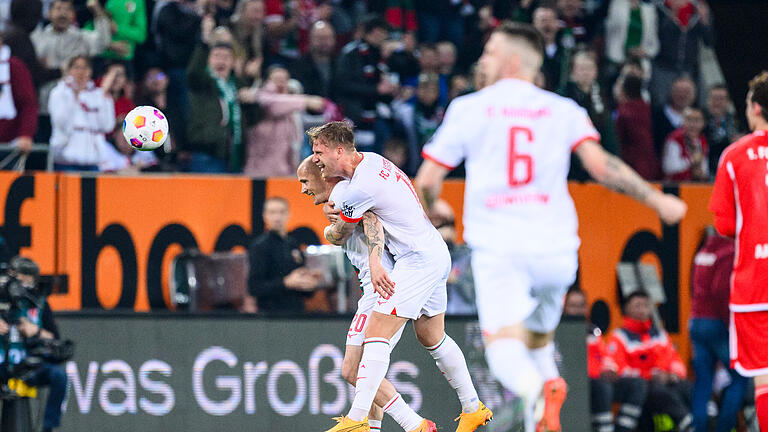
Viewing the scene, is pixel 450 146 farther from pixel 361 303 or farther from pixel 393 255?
pixel 361 303

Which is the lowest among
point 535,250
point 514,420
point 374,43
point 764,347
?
point 514,420

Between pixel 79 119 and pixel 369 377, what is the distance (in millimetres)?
5791

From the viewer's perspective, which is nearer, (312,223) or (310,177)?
(310,177)

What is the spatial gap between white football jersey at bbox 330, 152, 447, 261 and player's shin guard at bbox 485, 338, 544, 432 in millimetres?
1405

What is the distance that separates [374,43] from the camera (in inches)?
562

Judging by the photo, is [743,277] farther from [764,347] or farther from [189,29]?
[189,29]

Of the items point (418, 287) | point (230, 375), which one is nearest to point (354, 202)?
point (418, 287)

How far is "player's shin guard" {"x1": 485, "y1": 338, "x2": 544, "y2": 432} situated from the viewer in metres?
7.03

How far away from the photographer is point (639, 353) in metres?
12.9

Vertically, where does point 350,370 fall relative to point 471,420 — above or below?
above

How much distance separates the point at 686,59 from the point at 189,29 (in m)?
6.62

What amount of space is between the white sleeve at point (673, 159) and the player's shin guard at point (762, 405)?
22.0 ft

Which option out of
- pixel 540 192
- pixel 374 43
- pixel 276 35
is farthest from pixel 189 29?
pixel 540 192

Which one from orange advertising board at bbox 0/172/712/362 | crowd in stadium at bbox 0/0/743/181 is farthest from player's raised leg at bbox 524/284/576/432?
crowd in stadium at bbox 0/0/743/181
